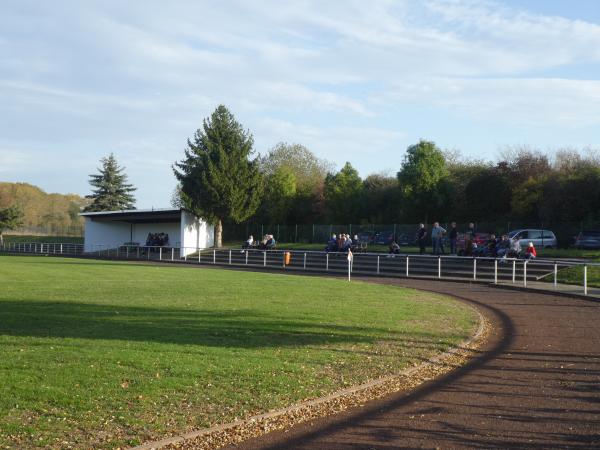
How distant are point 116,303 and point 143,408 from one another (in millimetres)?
9261

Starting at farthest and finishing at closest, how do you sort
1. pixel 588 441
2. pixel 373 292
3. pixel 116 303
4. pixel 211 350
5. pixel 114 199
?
pixel 114 199, pixel 373 292, pixel 116 303, pixel 211 350, pixel 588 441

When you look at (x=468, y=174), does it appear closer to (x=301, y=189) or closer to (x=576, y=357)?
(x=301, y=189)

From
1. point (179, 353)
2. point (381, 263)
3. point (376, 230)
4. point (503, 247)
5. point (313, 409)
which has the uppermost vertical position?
point (376, 230)

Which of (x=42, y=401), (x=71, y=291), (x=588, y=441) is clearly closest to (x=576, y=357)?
(x=588, y=441)

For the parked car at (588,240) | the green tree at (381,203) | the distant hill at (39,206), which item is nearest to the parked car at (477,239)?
the parked car at (588,240)

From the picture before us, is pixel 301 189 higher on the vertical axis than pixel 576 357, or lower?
higher

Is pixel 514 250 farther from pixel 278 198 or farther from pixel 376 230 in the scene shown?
pixel 278 198

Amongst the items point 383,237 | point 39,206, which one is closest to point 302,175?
point 383,237

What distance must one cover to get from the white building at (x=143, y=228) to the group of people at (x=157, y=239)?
27.6 inches

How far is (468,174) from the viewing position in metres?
54.8

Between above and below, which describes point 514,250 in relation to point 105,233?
below

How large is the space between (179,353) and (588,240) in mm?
32563

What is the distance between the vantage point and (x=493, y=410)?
302 inches

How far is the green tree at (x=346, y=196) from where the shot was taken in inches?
2392
